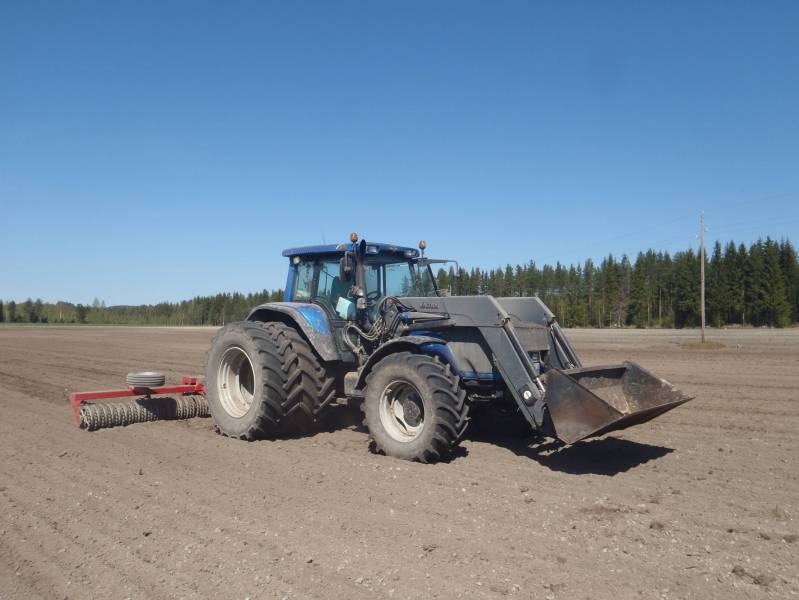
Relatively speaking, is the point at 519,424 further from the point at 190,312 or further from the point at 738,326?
the point at 190,312

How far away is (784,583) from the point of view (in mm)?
3756

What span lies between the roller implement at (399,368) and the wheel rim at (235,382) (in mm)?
15

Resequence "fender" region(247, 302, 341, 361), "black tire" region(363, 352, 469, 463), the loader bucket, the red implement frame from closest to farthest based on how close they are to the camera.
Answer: the loader bucket < "black tire" region(363, 352, 469, 463) < "fender" region(247, 302, 341, 361) < the red implement frame

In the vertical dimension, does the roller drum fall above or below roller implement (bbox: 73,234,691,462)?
below

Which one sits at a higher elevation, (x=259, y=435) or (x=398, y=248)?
(x=398, y=248)

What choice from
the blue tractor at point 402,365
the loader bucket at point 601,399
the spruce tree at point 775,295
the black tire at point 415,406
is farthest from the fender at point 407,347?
the spruce tree at point 775,295

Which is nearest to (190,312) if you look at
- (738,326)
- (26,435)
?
(738,326)

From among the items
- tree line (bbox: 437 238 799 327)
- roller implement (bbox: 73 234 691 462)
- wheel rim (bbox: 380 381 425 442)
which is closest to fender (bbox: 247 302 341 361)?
roller implement (bbox: 73 234 691 462)

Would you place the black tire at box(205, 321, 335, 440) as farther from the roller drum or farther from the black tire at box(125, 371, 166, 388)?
the black tire at box(125, 371, 166, 388)

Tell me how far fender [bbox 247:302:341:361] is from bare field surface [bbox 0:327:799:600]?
115cm

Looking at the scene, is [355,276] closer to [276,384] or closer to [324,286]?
[324,286]

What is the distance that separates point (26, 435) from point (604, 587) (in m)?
7.48

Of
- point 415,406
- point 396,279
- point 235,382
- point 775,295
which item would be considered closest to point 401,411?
point 415,406

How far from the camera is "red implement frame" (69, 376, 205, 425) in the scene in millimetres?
8608
